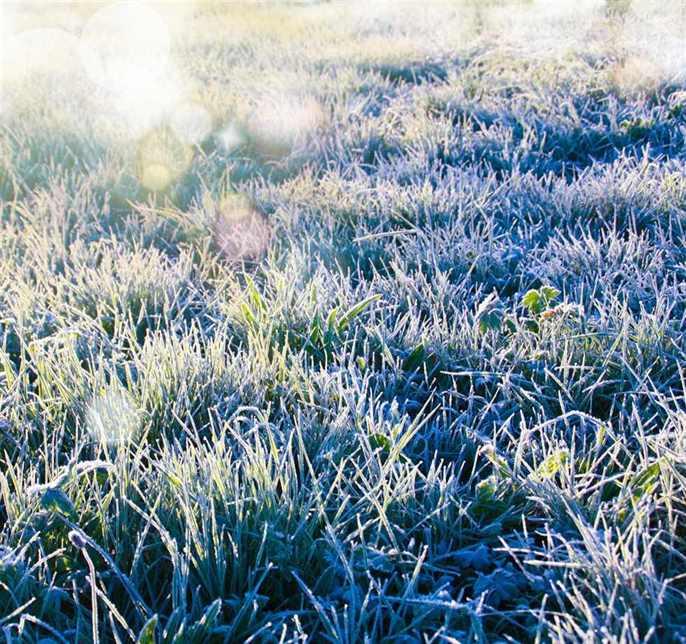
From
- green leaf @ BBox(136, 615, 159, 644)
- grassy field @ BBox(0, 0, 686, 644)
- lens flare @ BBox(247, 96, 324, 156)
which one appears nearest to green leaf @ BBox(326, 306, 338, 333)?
grassy field @ BBox(0, 0, 686, 644)

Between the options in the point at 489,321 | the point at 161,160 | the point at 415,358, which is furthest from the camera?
the point at 161,160

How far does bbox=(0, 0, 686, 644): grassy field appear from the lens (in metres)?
1.23

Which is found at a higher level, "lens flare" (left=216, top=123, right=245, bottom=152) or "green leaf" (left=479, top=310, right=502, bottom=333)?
"lens flare" (left=216, top=123, right=245, bottom=152)

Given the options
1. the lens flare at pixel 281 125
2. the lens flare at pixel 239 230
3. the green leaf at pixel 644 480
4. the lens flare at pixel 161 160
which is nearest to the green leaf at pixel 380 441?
the green leaf at pixel 644 480

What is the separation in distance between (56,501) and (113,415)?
342mm

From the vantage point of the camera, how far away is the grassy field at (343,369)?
1230 mm

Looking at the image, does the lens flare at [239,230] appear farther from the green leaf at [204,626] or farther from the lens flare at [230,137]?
the green leaf at [204,626]

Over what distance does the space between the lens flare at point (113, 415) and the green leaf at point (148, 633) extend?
0.52 metres

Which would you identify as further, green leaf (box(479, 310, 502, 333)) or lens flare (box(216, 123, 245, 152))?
lens flare (box(216, 123, 245, 152))

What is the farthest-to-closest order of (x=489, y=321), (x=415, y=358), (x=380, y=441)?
1. (x=489, y=321)
2. (x=415, y=358)
3. (x=380, y=441)

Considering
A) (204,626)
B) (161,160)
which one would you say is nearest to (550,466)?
(204,626)

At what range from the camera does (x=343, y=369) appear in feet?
5.66

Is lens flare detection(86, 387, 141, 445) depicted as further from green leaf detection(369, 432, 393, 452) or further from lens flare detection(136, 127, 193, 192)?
lens flare detection(136, 127, 193, 192)

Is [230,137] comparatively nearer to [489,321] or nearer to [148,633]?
[489,321]
